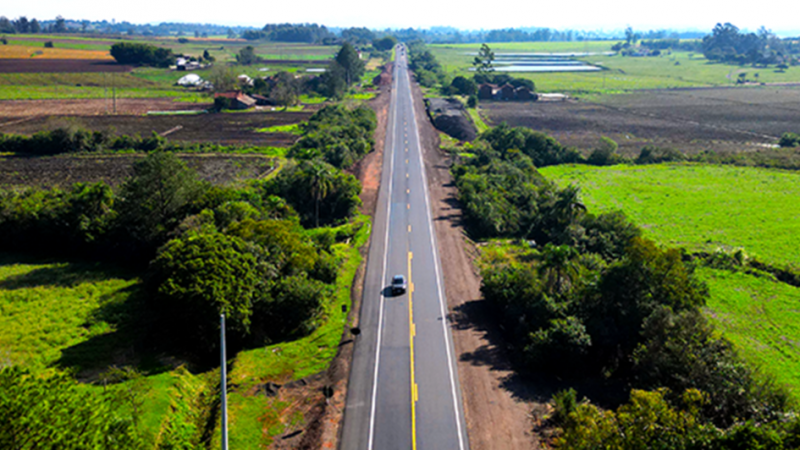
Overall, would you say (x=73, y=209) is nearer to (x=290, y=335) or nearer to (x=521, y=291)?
(x=290, y=335)

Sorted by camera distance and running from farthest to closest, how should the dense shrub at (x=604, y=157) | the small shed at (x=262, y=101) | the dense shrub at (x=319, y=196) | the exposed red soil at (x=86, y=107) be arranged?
1. the small shed at (x=262, y=101)
2. the exposed red soil at (x=86, y=107)
3. the dense shrub at (x=604, y=157)
4. the dense shrub at (x=319, y=196)

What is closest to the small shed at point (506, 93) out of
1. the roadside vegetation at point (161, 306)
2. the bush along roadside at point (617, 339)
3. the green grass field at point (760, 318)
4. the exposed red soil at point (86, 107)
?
the exposed red soil at point (86, 107)

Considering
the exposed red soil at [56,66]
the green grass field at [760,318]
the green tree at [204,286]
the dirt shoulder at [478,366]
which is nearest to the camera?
the dirt shoulder at [478,366]

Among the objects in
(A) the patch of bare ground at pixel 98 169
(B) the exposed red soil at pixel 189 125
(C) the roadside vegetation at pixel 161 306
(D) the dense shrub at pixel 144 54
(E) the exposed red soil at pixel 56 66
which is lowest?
(C) the roadside vegetation at pixel 161 306

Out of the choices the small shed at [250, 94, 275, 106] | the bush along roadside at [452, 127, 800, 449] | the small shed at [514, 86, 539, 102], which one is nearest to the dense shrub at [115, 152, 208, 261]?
the bush along roadside at [452, 127, 800, 449]

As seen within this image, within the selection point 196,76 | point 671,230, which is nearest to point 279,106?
point 196,76

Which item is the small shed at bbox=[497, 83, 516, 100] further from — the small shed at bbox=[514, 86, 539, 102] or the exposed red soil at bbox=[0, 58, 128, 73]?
the exposed red soil at bbox=[0, 58, 128, 73]

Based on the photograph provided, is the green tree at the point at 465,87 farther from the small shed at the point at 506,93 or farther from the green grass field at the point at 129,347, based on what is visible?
the green grass field at the point at 129,347

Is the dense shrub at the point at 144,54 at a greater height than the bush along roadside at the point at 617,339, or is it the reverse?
the dense shrub at the point at 144,54
